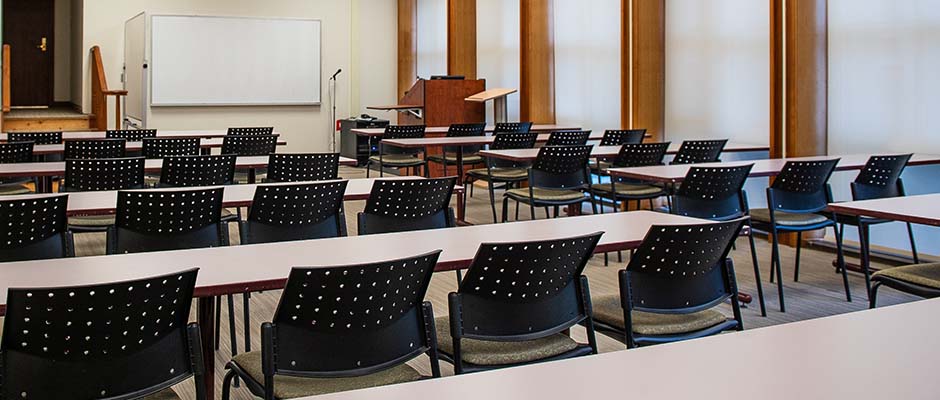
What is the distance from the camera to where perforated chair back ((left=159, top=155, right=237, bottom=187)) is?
18.6 feet

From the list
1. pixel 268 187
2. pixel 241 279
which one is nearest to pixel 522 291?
pixel 241 279

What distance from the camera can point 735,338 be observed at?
2018 millimetres

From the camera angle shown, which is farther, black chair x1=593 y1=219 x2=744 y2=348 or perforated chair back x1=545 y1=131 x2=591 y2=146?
perforated chair back x1=545 y1=131 x2=591 y2=146

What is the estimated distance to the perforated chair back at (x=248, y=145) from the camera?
7.94 metres

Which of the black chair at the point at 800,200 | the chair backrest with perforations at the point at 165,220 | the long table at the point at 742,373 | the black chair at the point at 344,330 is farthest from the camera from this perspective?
the black chair at the point at 800,200

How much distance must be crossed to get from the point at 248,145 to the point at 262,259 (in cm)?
521

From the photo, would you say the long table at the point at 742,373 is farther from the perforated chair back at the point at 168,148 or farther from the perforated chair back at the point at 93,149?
the perforated chair back at the point at 168,148

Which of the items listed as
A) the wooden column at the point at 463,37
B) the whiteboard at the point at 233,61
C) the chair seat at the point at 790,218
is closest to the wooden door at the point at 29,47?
the whiteboard at the point at 233,61

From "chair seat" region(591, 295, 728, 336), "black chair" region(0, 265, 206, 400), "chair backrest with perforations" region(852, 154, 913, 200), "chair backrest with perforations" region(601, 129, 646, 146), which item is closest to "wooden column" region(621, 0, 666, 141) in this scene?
"chair backrest with perforations" region(601, 129, 646, 146)

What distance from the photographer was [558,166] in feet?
22.2

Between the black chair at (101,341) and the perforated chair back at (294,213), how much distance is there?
5.91 feet

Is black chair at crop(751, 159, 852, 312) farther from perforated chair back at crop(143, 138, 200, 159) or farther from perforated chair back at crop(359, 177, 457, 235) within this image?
perforated chair back at crop(143, 138, 200, 159)

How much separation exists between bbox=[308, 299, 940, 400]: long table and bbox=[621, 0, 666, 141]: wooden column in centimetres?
725

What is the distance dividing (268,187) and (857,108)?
475 cm
